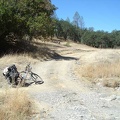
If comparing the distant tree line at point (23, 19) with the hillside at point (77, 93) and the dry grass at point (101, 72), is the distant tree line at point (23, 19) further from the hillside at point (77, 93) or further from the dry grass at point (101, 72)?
the dry grass at point (101, 72)

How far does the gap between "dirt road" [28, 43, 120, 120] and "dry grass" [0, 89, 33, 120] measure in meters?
0.37

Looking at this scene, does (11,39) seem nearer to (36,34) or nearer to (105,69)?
(36,34)

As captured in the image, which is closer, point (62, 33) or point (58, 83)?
point (58, 83)

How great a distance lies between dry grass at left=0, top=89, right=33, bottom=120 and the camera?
7.51 metres

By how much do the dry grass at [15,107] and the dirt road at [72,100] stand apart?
373 millimetres

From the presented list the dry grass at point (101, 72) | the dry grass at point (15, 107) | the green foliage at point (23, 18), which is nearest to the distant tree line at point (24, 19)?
the green foliage at point (23, 18)

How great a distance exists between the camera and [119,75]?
15.2 m

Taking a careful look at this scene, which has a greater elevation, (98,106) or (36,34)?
(36,34)

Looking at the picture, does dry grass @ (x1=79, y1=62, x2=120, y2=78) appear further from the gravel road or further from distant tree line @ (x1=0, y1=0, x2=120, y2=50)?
distant tree line @ (x1=0, y1=0, x2=120, y2=50)

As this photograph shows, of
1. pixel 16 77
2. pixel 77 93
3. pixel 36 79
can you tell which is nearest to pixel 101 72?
pixel 36 79

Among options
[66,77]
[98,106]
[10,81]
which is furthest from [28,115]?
[66,77]

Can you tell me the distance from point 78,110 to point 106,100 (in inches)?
80.8

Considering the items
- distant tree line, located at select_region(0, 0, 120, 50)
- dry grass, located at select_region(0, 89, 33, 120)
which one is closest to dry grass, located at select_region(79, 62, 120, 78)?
dry grass, located at select_region(0, 89, 33, 120)

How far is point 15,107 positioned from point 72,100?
288 centimetres
